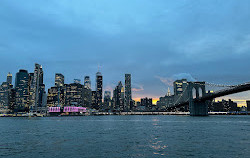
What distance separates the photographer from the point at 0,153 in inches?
932

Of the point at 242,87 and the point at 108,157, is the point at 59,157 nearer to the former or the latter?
the point at 108,157

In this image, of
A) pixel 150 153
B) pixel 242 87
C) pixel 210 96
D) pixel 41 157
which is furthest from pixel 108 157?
Result: pixel 210 96

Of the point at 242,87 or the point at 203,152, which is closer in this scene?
the point at 203,152

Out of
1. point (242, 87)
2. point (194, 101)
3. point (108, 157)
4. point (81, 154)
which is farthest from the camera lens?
point (194, 101)

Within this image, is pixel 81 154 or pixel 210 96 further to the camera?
pixel 210 96

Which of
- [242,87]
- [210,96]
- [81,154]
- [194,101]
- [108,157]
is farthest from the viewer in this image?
[194,101]

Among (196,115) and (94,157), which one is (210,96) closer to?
(196,115)

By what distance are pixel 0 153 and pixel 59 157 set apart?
25.5ft

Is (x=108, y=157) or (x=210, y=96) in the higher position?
(x=210, y=96)

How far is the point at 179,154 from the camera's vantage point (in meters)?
22.2

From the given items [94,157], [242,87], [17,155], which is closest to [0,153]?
[17,155]

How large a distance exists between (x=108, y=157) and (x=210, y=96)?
104 meters

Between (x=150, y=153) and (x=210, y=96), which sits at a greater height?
(x=210, y=96)

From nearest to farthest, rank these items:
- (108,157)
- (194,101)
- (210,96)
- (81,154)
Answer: (108,157) < (81,154) < (210,96) < (194,101)
